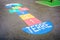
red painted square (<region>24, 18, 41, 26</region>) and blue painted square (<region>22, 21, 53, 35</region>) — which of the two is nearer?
blue painted square (<region>22, 21, 53, 35</region>)

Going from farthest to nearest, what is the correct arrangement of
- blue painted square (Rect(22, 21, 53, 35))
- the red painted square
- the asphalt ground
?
1. the red painted square
2. blue painted square (Rect(22, 21, 53, 35))
3. the asphalt ground

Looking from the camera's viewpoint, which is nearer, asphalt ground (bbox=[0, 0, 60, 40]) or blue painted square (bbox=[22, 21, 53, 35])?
asphalt ground (bbox=[0, 0, 60, 40])

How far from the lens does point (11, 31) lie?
2957mm

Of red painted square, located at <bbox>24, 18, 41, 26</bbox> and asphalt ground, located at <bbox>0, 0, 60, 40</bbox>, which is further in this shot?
red painted square, located at <bbox>24, 18, 41, 26</bbox>

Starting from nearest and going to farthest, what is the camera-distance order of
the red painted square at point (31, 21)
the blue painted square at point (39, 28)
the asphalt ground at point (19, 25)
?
the asphalt ground at point (19, 25), the blue painted square at point (39, 28), the red painted square at point (31, 21)

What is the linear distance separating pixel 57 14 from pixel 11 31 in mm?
1816

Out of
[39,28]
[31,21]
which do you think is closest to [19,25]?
[31,21]

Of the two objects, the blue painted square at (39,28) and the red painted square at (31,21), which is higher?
the red painted square at (31,21)

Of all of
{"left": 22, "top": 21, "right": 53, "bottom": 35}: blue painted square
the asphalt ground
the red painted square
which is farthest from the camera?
the red painted square

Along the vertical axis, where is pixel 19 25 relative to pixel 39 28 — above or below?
above

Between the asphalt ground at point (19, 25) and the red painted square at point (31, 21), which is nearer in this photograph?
the asphalt ground at point (19, 25)

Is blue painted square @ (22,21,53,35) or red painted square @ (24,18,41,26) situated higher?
red painted square @ (24,18,41,26)

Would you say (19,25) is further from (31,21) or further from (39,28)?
(39,28)

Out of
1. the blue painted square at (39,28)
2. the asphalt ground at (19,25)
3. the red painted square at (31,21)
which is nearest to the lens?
the asphalt ground at (19,25)
